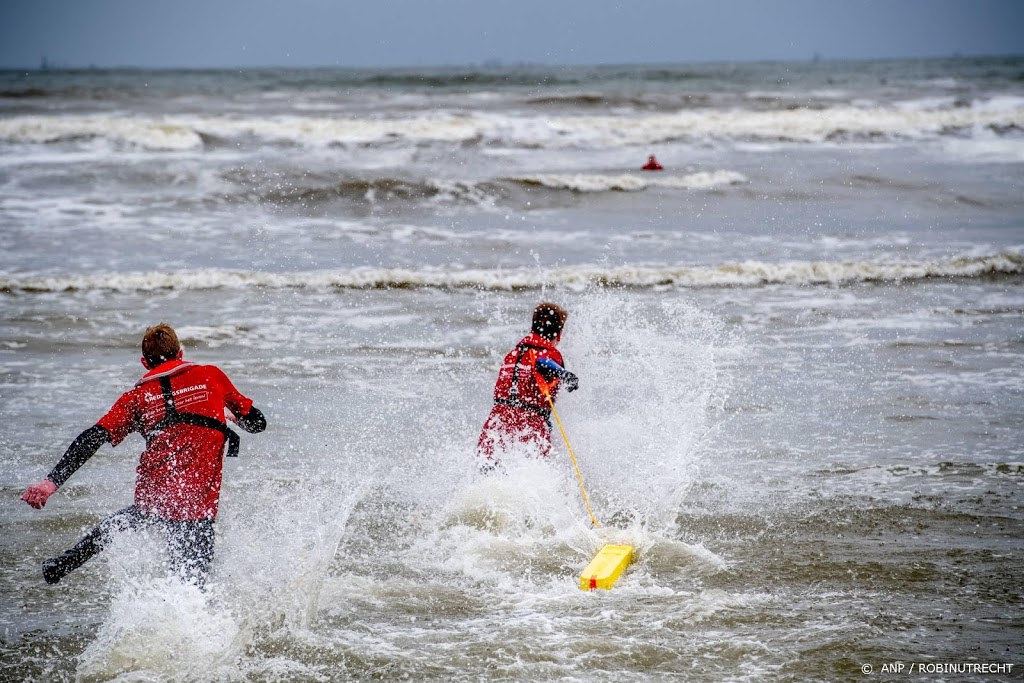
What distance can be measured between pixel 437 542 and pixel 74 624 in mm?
2064

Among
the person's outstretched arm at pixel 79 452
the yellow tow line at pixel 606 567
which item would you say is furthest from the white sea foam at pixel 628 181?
the person's outstretched arm at pixel 79 452

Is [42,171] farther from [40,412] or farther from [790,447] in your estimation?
[790,447]

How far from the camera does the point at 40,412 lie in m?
9.55

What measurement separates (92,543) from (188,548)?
0.45 meters

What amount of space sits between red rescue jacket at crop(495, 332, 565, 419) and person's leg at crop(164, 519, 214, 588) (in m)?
2.41

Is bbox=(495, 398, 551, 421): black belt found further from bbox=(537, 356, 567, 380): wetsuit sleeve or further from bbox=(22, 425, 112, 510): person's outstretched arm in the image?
bbox=(22, 425, 112, 510): person's outstretched arm

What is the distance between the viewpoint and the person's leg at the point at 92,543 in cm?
528

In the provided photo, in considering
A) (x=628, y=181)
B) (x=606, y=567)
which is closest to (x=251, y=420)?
(x=606, y=567)

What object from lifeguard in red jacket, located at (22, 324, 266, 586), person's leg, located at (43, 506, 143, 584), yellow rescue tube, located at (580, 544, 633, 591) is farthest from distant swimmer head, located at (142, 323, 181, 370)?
yellow rescue tube, located at (580, 544, 633, 591)

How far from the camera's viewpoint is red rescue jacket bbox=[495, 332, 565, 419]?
7191 mm

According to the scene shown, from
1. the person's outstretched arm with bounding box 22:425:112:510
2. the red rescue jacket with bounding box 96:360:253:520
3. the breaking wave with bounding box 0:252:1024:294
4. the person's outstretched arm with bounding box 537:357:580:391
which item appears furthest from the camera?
the breaking wave with bounding box 0:252:1024:294

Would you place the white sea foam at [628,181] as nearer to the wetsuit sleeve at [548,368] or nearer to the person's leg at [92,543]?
the wetsuit sleeve at [548,368]

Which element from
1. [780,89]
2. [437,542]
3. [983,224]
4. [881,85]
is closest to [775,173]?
[983,224]

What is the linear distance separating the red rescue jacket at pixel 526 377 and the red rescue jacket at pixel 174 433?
2312mm
